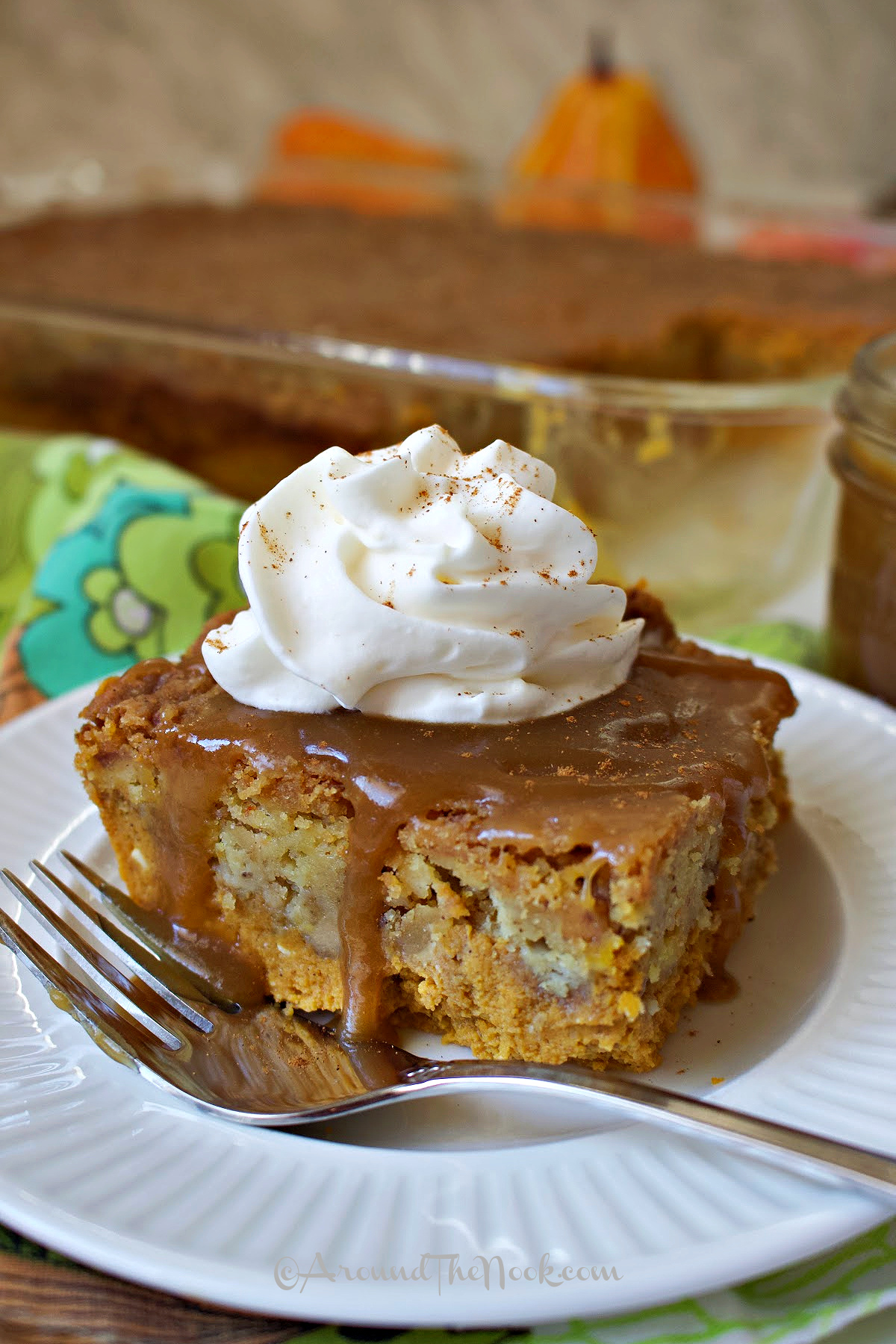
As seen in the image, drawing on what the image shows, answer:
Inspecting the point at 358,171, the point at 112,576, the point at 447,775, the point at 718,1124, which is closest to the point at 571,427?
the point at 112,576

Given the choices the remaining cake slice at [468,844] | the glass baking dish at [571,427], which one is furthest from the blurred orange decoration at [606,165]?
the remaining cake slice at [468,844]

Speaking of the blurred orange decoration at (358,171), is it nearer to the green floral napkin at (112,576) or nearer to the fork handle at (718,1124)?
the green floral napkin at (112,576)

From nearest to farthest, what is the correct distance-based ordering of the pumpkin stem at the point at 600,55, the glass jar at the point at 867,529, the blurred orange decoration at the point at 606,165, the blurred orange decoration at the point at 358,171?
the glass jar at the point at 867,529, the blurred orange decoration at the point at 606,165, the blurred orange decoration at the point at 358,171, the pumpkin stem at the point at 600,55

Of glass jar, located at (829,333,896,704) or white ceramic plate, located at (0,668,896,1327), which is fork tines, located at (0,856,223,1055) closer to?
A: white ceramic plate, located at (0,668,896,1327)

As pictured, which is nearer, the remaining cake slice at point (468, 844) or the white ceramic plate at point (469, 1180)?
the white ceramic plate at point (469, 1180)

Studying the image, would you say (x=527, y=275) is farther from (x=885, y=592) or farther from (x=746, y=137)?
(x=746, y=137)
